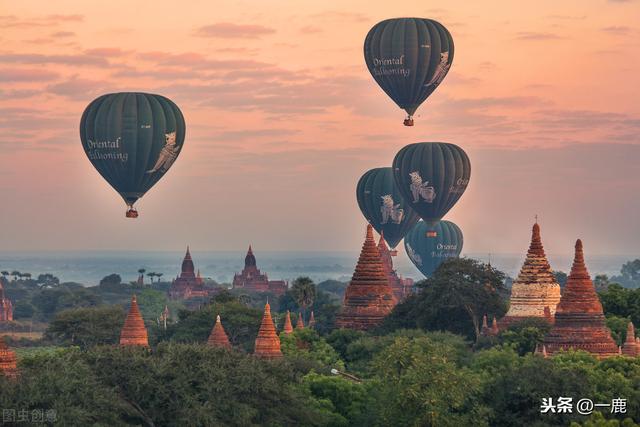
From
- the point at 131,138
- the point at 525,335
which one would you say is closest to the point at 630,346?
the point at 525,335

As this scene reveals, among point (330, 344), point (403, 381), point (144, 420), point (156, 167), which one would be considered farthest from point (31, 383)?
point (156, 167)

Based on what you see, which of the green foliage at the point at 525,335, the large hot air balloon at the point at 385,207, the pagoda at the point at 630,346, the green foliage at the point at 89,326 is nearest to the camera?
the pagoda at the point at 630,346

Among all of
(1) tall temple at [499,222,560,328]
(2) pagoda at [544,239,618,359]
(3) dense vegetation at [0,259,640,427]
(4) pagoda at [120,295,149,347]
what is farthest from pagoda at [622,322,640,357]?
(4) pagoda at [120,295,149,347]

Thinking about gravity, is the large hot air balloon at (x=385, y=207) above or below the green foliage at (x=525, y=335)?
above

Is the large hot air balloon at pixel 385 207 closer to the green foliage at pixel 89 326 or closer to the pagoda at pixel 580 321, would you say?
the green foliage at pixel 89 326

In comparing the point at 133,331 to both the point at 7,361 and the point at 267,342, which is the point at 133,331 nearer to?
the point at 267,342

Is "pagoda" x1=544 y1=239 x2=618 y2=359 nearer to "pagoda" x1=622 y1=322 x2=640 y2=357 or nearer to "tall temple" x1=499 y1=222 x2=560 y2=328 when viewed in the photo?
"pagoda" x1=622 y1=322 x2=640 y2=357

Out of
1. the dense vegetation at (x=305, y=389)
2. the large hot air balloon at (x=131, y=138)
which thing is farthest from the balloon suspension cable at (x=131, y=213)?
the dense vegetation at (x=305, y=389)
